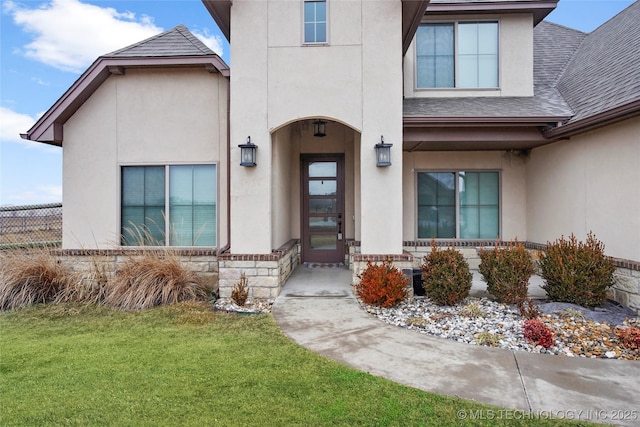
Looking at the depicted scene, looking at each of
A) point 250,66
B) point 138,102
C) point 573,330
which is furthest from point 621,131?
point 138,102

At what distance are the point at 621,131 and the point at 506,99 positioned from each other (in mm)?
2659

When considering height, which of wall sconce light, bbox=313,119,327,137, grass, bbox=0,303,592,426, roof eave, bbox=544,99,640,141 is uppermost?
wall sconce light, bbox=313,119,327,137

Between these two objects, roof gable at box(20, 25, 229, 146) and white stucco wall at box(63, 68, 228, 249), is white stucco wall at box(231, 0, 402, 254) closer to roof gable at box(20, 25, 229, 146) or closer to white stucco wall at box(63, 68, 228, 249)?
roof gable at box(20, 25, 229, 146)

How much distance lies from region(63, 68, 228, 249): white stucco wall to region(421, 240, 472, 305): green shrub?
4.23 metres

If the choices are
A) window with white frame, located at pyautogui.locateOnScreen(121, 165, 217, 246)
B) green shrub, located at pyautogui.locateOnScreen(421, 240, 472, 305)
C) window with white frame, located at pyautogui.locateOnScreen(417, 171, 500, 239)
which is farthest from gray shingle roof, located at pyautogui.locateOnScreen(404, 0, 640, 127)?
window with white frame, located at pyautogui.locateOnScreen(121, 165, 217, 246)

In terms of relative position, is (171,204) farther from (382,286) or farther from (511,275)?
(511,275)

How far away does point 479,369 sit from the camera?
146 inches

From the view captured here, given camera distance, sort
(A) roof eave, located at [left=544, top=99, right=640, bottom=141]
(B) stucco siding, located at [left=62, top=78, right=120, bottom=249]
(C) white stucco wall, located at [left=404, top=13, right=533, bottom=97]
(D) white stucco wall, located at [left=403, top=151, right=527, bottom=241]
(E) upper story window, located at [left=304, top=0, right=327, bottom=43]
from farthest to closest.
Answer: (D) white stucco wall, located at [left=403, top=151, right=527, bottom=241] → (C) white stucco wall, located at [left=404, top=13, right=533, bottom=97] → (B) stucco siding, located at [left=62, top=78, right=120, bottom=249] → (E) upper story window, located at [left=304, top=0, right=327, bottom=43] → (A) roof eave, located at [left=544, top=99, right=640, bottom=141]

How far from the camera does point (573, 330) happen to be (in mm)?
4793

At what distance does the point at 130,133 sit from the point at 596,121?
29.4ft

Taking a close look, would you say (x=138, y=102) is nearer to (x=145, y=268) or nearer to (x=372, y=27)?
(x=145, y=268)

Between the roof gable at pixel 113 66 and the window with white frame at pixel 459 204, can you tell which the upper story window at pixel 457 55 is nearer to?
the window with white frame at pixel 459 204

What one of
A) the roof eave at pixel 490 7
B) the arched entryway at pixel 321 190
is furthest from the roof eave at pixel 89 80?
the roof eave at pixel 490 7

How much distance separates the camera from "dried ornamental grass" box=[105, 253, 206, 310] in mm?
6070
